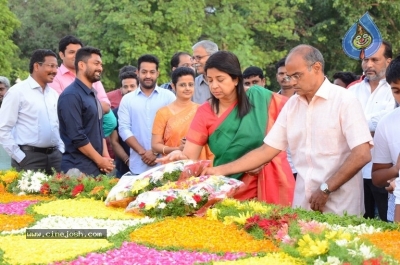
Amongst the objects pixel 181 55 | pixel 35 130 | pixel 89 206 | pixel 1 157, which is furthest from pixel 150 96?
pixel 89 206

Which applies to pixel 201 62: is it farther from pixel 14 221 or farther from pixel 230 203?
pixel 14 221

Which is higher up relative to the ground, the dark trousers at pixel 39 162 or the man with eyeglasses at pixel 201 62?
the man with eyeglasses at pixel 201 62

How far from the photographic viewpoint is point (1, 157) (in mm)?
10609

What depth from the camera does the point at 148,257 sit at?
12.9 ft

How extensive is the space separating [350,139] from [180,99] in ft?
10.8

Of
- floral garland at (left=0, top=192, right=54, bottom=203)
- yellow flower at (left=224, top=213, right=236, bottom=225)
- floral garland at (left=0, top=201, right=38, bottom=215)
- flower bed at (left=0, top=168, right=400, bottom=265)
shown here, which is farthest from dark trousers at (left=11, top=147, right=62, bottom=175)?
yellow flower at (left=224, top=213, right=236, bottom=225)

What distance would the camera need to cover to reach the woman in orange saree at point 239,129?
5.72 m

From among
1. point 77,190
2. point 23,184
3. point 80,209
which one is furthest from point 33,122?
point 80,209

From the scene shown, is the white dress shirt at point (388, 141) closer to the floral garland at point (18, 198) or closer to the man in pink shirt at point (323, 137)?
the man in pink shirt at point (323, 137)

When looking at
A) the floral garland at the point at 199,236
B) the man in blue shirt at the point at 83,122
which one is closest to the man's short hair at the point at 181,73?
the man in blue shirt at the point at 83,122

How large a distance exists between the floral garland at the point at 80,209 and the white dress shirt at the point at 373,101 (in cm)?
249

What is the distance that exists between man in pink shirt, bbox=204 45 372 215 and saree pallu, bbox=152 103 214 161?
2.64 metres

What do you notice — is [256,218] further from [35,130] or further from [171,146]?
[35,130]

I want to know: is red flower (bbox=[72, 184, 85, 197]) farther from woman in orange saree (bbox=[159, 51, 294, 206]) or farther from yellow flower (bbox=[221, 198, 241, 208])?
yellow flower (bbox=[221, 198, 241, 208])
